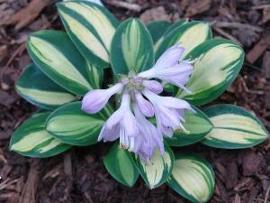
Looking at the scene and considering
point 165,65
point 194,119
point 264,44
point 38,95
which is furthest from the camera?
point 264,44

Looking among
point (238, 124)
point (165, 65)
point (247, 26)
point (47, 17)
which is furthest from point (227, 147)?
point (47, 17)

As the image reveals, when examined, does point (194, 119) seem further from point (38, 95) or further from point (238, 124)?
point (38, 95)

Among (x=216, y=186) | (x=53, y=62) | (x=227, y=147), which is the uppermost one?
(x=53, y=62)

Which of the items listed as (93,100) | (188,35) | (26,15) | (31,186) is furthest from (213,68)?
(26,15)

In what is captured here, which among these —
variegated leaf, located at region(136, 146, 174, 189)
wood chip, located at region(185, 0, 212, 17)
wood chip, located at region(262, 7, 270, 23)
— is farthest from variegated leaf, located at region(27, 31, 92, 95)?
wood chip, located at region(262, 7, 270, 23)

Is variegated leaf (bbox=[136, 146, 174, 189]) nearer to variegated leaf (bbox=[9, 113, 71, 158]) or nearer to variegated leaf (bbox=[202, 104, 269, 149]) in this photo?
variegated leaf (bbox=[202, 104, 269, 149])

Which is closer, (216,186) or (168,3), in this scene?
(216,186)

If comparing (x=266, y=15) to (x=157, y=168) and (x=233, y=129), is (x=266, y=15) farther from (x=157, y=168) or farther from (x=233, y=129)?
(x=157, y=168)
